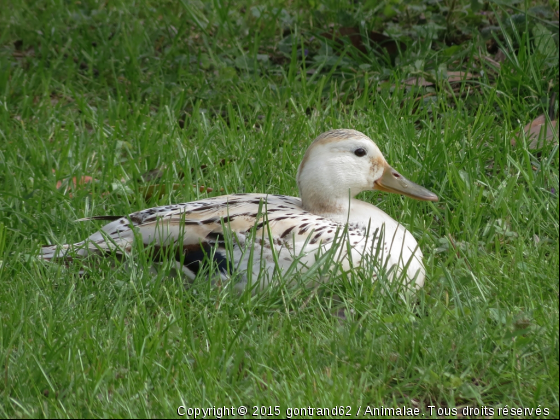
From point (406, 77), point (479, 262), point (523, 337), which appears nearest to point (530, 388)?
point (523, 337)

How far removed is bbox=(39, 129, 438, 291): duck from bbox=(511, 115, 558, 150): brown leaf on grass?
104cm

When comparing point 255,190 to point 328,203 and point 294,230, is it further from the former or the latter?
point 294,230

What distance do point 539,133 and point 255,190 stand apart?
1.66 metres

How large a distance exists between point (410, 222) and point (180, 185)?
1393 mm

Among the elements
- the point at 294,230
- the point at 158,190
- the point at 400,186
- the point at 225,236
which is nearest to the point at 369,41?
the point at 158,190

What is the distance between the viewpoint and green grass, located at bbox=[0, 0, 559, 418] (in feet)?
9.71

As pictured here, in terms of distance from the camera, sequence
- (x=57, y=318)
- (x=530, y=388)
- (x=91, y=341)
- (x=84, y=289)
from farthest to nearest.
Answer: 1. (x=84, y=289)
2. (x=57, y=318)
3. (x=91, y=341)
4. (x=530, y=388)

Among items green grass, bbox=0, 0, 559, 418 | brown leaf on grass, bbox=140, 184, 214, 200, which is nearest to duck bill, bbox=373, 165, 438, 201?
green grass, bbox=0, 0, 559, 418

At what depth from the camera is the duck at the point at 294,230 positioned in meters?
3.68

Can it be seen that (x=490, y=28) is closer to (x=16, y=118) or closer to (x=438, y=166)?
(x=438, y=166)

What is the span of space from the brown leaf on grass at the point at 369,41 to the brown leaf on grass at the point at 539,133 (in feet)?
4.42

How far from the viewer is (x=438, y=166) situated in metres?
4.64

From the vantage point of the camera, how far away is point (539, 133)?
4.81 meters

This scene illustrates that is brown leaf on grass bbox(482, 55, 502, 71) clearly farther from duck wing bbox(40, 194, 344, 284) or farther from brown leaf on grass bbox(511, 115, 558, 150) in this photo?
duck wing bbox(40, 194, 344, 284)
